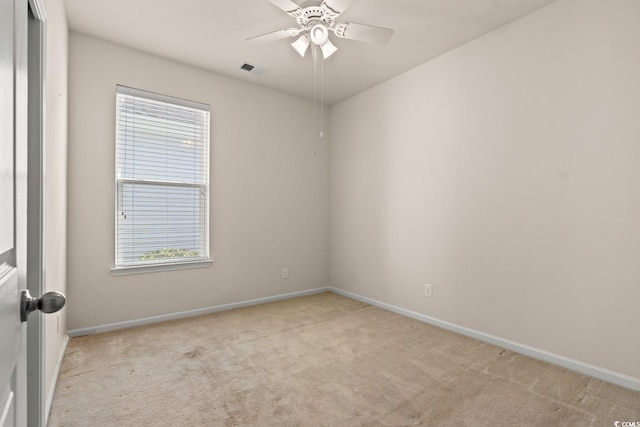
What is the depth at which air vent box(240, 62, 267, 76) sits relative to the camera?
11.3 feet

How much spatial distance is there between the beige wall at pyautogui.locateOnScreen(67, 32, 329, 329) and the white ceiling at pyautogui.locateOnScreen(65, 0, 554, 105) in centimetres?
30

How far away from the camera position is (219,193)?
3646 millimetres

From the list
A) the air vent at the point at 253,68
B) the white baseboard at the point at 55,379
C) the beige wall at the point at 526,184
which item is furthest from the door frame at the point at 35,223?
the beige wall at the point at 526,184

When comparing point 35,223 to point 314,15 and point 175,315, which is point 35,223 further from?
point 175,315

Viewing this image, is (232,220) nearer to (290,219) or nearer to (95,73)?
(290,219)

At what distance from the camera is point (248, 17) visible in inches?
103

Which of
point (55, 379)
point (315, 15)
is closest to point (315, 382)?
point (55, 379)

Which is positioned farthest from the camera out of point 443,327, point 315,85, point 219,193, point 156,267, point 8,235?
point 315,85

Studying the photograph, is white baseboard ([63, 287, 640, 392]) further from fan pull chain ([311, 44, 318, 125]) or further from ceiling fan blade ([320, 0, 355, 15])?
ceiling fan blade ([320, 0, 355, 15])

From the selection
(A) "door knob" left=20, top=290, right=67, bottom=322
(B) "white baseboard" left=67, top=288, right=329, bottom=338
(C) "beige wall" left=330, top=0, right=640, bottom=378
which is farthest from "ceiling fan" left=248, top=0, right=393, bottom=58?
(B) "white baseboard" left=67, top=288, right=329, bottom=338

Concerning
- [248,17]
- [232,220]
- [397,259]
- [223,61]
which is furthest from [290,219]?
[248,17]

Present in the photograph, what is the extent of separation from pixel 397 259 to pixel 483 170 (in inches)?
51.8

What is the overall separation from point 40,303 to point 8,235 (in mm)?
217

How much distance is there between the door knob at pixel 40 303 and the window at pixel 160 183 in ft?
8.66
